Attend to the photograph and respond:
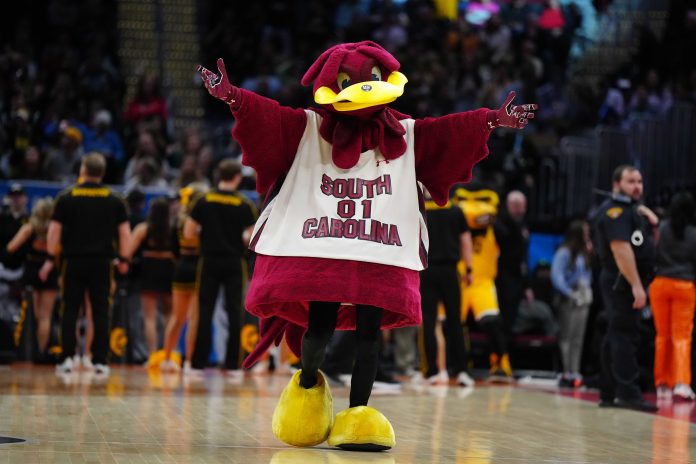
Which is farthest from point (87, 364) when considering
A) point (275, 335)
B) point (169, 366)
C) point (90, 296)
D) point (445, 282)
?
point (275, 335)

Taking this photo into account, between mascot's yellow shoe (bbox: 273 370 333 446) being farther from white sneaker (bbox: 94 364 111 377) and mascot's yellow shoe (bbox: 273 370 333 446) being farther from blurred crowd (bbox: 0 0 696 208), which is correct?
blurred crowd (bbox: 0 0 696 208)

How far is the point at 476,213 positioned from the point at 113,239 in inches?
143

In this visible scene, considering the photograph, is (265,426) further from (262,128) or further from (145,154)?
(145,154)

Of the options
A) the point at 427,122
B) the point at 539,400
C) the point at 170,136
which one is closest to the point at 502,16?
the point at 170,136

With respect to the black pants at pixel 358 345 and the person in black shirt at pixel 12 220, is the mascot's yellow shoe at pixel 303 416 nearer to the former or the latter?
the black pants at pixel 358 345

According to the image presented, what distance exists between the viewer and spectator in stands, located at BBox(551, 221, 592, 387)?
12602mm

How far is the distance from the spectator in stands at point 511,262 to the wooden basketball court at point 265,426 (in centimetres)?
255

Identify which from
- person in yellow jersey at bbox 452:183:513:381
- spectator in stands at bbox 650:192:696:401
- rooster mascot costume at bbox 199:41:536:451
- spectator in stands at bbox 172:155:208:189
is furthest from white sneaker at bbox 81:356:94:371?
rooster mascot costume at bbox 199:41:536:451

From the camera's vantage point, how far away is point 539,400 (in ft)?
30.7

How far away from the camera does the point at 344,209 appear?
5.62 metres

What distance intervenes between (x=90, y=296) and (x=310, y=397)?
5.37 meters

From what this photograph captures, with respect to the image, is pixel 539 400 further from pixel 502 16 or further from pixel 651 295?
pixel 502 16

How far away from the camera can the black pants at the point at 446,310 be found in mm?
10914

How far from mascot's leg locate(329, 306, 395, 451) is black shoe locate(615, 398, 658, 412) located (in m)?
3.76
